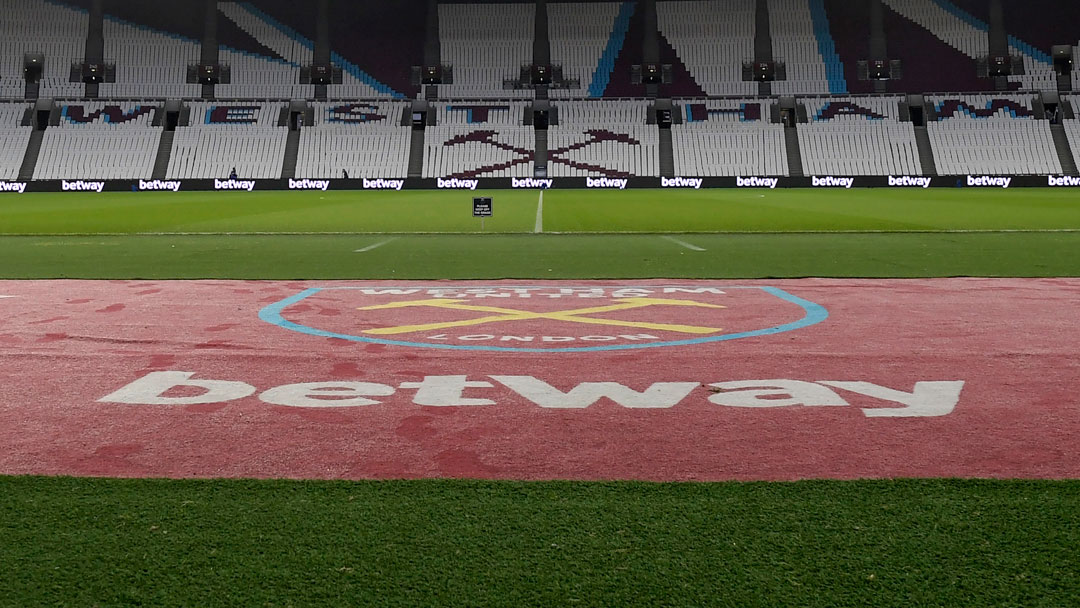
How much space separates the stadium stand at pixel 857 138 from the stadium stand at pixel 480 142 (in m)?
19.0

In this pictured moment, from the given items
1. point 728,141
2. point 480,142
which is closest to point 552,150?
point 480,142

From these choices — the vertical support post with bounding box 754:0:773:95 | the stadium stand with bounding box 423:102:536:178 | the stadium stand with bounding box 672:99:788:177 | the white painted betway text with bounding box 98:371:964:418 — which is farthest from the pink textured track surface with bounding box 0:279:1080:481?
the vertical support post with bounding box 754:0:773:95

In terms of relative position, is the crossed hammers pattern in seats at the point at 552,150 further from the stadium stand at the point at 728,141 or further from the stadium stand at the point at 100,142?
the stadium stand at the point at 100,142

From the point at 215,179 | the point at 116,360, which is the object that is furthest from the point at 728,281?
the point at 215,179

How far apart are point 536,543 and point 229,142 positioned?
6634 cm

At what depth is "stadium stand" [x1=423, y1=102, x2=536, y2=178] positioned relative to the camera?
6291cm

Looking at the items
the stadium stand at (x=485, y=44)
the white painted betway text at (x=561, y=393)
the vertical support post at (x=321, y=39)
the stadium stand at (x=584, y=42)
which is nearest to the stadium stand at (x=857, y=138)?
the stadium stand at (x=584, y=42)

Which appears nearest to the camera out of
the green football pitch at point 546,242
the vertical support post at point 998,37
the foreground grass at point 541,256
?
the foreground grass at point 541,256

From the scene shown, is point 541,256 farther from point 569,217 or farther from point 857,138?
point 857,138

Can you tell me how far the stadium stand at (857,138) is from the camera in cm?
6178

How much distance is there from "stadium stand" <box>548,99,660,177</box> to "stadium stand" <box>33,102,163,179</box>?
90.2ft

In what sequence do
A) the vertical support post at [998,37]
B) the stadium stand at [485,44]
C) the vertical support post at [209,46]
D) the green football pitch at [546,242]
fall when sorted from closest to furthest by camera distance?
the green football pitch at [546,242]
the vertical support post at [998,37]
the vertical support post at [209,46]
the stadium stand at [485,44]

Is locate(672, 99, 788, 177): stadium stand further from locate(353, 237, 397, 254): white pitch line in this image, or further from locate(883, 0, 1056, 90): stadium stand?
locate(353, 237, 397, 254): white pitch line

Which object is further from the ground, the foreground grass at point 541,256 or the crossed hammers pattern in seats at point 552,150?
the crossed hammers pattern in seats at point 552,150
